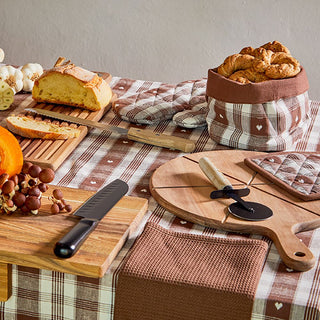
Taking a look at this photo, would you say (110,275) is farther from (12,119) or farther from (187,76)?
(187,76)

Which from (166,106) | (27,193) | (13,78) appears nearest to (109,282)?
(27,193)

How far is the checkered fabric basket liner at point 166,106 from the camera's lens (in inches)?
66.0

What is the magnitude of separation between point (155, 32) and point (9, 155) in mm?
2503

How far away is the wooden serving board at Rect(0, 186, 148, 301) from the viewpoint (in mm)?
1003

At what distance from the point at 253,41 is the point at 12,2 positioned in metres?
1.49

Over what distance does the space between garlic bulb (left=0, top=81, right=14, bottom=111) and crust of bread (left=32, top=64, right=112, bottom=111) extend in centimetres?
7

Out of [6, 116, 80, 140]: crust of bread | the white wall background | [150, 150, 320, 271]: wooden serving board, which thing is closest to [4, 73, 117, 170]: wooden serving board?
[6, 116, 80, 140]: crust of bread

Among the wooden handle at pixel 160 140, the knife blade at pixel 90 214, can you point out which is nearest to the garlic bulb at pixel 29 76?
the wooden handle at pixel 160 140

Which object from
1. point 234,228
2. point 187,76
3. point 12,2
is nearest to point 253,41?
point 187,76

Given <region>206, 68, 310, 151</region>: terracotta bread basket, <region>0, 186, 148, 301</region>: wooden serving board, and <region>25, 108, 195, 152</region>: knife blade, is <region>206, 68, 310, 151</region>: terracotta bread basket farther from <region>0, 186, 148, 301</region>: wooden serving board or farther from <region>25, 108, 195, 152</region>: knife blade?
<region>0, 186, 148, 301</region>: wooden serving board

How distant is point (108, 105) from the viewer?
5.91ft

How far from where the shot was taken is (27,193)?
1156mm

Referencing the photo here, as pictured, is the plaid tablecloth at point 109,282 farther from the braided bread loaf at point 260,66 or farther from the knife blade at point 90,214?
the braided bread loaf at point 260,66

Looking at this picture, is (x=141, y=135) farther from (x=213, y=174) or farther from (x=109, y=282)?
(x=109, y=282)
